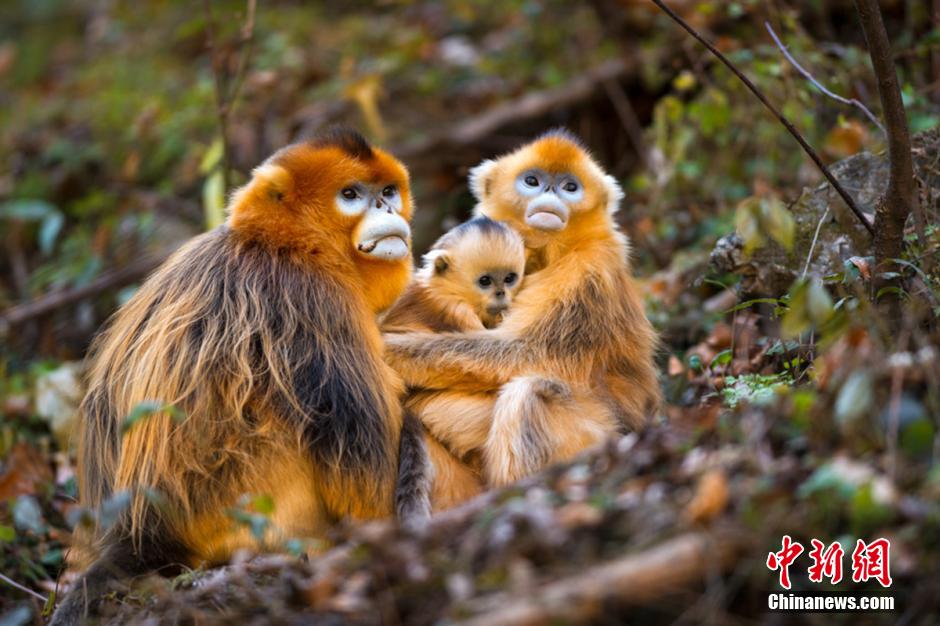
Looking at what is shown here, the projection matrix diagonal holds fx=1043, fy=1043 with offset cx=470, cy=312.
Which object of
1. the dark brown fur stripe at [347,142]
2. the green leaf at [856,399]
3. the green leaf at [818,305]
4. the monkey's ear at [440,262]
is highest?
the dark brown fur stripe at [347,142]

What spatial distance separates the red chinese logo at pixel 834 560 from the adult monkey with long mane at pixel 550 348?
1.24 m

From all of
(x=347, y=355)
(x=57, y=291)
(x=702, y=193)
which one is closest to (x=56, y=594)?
(x=347, y=355)

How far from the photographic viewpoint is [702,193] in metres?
6.49

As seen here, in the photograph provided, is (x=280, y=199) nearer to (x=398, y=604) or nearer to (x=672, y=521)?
(x=398, y=604)

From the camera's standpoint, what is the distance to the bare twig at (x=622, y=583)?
7.47 ft

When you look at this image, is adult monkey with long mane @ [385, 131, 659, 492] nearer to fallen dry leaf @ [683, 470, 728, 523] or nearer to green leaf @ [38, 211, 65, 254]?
fallen dry leaf @ [683, 470, 728, 523]

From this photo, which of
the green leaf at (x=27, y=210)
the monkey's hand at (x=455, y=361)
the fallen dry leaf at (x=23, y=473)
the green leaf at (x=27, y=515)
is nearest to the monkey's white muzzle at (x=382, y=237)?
the monkey's hand at (x=455, y=361)

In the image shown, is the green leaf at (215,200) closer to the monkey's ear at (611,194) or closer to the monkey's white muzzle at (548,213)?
the monkey's white muzzle at (548,213)

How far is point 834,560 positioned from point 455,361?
1.83 metres

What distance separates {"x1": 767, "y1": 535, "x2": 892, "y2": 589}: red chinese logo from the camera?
247cm

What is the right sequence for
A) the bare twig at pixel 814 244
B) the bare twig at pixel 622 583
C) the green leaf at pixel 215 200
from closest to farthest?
the bare twig at pixel 622 583
the bare twig at pixel 814 244
the green leaf at pixel 215 200

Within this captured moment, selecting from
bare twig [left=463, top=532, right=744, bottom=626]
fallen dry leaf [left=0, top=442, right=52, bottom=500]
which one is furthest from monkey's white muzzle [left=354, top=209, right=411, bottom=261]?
fallen dry leaf [left=0, top=442, right=52, bottom=500]

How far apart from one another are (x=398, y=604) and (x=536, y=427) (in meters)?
1.25

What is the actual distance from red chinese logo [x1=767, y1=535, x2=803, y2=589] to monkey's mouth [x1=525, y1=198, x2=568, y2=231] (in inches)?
81.1
